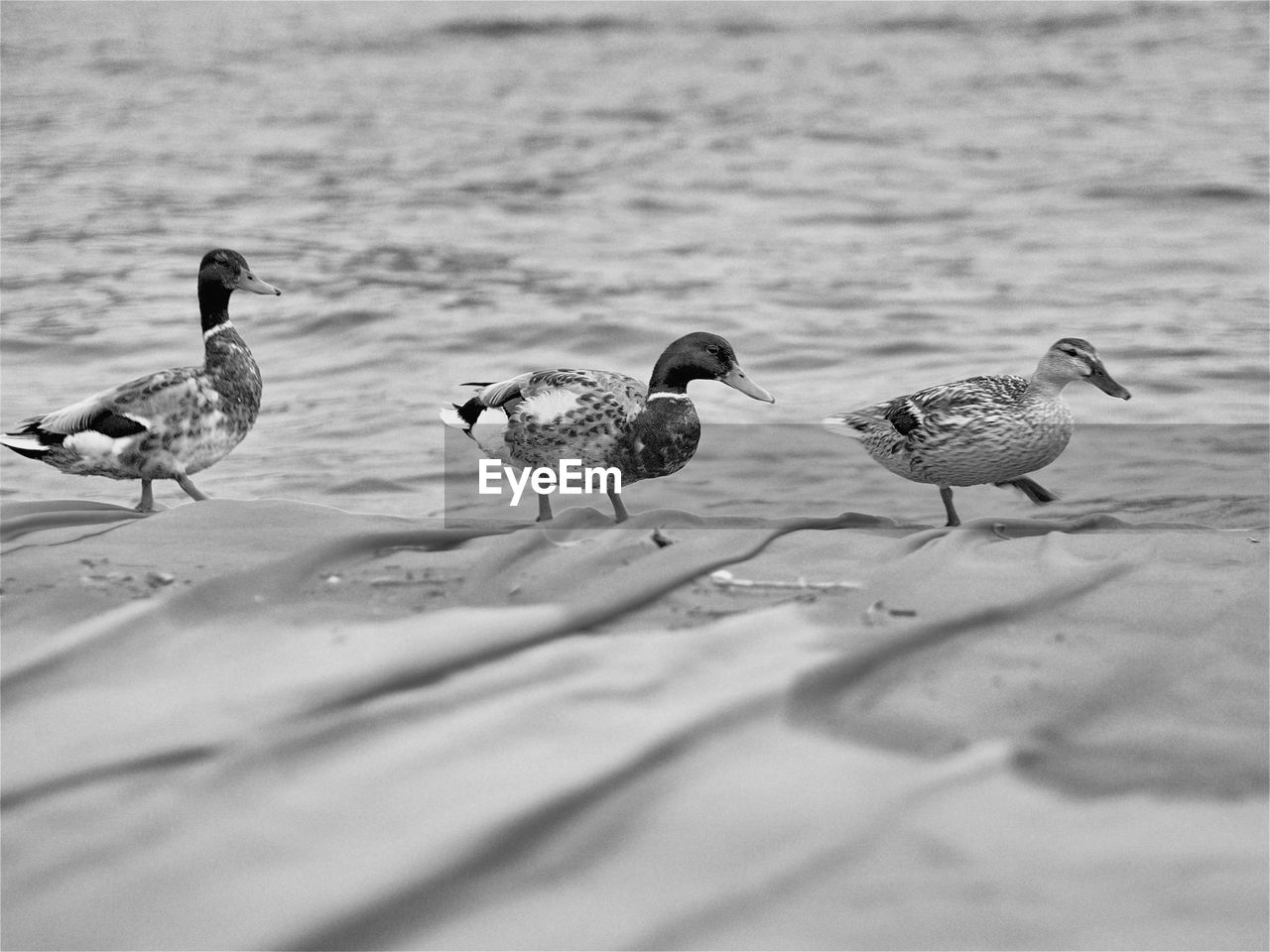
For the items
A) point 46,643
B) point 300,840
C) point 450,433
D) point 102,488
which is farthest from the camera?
point 450,433

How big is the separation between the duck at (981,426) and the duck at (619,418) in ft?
2.68

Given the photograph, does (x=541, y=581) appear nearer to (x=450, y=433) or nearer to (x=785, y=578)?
(x=785, y=578)

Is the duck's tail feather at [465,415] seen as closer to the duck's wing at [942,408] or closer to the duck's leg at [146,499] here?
the duck's leg at [146,499]

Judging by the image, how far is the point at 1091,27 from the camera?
83.7 feet

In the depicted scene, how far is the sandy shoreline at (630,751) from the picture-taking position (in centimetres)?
303

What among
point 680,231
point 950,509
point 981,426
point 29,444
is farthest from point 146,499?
point 680,231

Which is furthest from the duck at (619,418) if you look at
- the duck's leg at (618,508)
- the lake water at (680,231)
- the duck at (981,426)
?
the lake water at (680,231)

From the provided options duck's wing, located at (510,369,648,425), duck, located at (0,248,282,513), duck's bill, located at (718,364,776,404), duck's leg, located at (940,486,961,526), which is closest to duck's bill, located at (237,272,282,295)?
duck, located at (0,248,282,513)

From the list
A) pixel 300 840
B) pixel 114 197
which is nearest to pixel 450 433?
pixel 300 840

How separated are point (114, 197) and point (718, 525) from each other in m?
11.9

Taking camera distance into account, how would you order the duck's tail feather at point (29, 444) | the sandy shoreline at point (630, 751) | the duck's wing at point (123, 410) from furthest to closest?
the duck's tail feather at point (29, 444) → the duck's wing at point (123, 410) → the sandy shoreline at point (630, 751)

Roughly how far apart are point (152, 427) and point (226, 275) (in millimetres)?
1000

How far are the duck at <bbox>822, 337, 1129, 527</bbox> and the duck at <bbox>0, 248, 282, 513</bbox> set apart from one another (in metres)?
2.49

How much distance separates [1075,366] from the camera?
21.1ft
